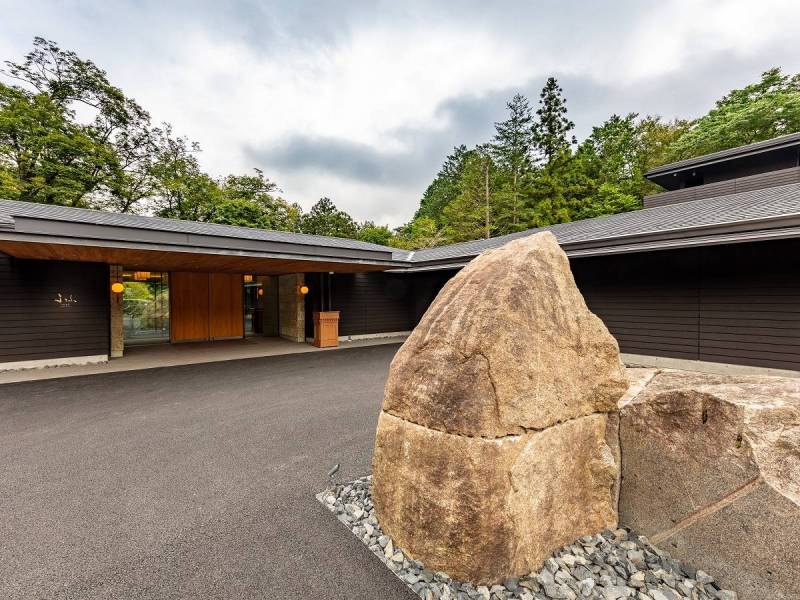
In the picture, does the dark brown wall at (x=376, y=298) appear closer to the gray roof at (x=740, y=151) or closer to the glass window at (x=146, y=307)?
the glass window at (x=146, y=307)

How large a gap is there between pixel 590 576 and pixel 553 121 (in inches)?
927

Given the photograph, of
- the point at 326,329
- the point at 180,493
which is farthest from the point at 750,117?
the point at 180,493

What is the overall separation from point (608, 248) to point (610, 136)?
21094 mm

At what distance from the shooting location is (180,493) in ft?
9.09

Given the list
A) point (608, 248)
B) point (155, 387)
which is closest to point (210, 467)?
point (155, 387)

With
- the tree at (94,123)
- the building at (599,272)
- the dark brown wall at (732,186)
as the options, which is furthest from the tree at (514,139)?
the tree at (94,123)

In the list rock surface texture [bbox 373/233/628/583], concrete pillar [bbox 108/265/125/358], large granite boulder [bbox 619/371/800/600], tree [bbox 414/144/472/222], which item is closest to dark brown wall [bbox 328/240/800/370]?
large granite boulder [bbox 619/371/800/600]

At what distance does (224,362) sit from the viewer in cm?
807

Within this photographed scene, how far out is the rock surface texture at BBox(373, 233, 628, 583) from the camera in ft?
5.91

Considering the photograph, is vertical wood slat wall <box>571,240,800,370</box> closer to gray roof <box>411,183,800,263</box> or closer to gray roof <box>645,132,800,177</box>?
gray roof <box>411,183,800,263</box>

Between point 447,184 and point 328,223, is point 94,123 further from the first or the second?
point 447,184

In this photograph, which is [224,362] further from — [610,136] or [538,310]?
[610,136]

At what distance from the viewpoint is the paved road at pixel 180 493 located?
75.0 inches

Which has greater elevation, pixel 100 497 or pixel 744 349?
pixel 744 349
